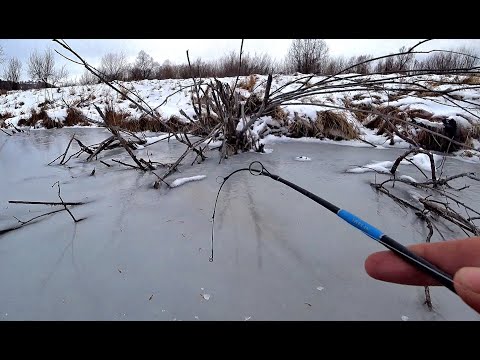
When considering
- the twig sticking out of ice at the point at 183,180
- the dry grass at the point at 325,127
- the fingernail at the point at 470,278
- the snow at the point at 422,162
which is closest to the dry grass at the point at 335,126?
the dry grass at the point at 325,127

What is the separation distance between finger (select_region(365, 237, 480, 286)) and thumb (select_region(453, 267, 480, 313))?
0.36ft

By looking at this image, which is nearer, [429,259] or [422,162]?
[429,259]

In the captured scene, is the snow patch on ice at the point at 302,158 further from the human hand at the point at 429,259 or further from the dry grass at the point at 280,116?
the human hand at the point at 429,259

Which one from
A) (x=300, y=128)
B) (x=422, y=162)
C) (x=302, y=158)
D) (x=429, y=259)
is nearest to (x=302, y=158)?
(x=302, y=158)

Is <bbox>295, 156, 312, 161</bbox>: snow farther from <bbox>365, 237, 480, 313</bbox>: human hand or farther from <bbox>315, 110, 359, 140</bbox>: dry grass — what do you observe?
<bbox>365, 237, 480, 313</bbox>: human hand

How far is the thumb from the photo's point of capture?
392 millimetres

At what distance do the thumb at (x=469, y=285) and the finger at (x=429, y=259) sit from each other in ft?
0.36

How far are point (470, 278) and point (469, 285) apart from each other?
1 centimetres

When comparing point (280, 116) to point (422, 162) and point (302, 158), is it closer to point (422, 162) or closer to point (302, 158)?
point (302, 158)

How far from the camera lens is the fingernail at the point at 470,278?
0.39 m

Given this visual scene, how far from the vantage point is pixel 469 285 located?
0.40 m
